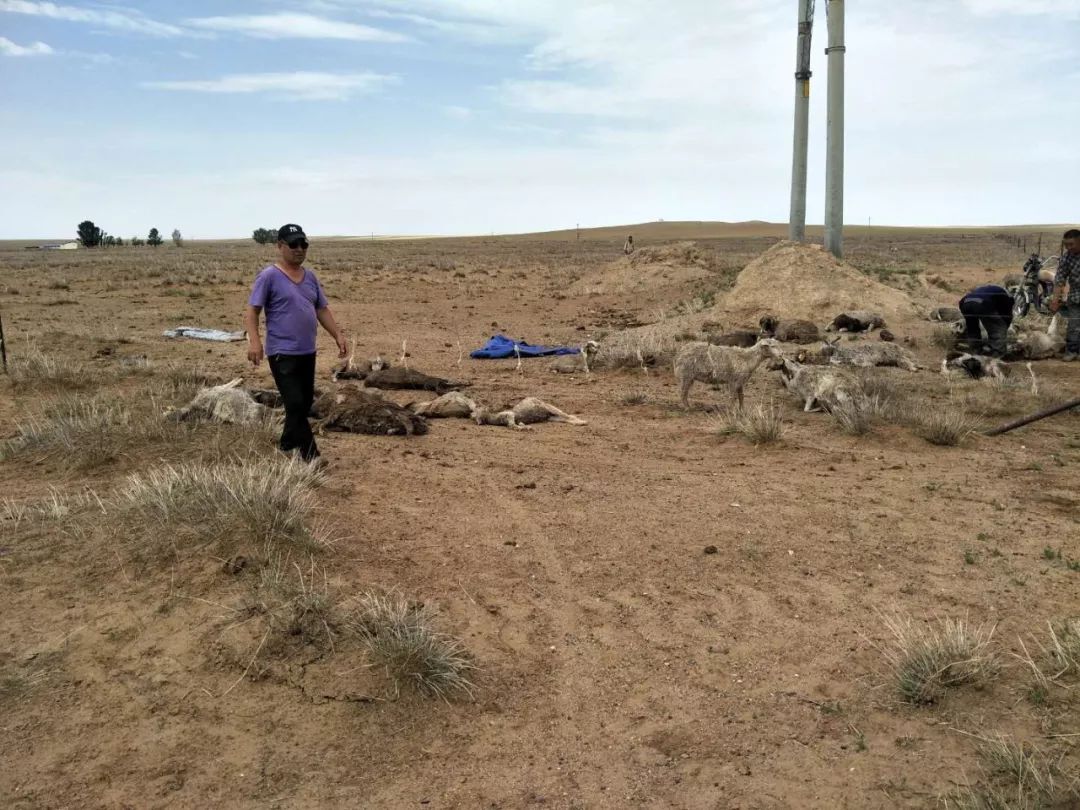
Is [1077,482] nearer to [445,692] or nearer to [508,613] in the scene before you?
[508,613]

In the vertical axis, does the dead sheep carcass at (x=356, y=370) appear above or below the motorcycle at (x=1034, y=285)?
below

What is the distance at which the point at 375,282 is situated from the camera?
26609 mm

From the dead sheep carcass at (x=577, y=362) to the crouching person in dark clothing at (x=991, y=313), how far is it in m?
4.99

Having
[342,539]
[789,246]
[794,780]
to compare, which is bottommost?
[794,780]

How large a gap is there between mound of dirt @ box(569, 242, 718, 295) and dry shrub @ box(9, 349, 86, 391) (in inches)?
596

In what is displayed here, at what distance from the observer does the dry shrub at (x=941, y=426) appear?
732cm

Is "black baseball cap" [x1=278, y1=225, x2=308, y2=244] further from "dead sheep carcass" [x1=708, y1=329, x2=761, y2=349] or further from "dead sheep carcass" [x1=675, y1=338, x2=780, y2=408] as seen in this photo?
"dead sheep carcass" [x1=708, y1=329, x2=761, y2=349]

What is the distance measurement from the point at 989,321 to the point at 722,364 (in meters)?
5.17

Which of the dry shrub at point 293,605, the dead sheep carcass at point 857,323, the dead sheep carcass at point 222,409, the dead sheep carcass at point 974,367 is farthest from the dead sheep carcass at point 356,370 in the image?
the dead sheep carcass at point 857,323

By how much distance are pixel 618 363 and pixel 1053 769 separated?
344 inches

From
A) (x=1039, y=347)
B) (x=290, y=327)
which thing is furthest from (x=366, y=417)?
(x=1039, y=347)

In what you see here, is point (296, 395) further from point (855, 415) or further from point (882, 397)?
point (882, 397)

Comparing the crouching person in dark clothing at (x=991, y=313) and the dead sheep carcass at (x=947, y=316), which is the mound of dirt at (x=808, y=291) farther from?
the crouching person in dark clothing at (x=991, y=313)

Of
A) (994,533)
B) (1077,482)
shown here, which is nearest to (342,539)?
(994,533)
